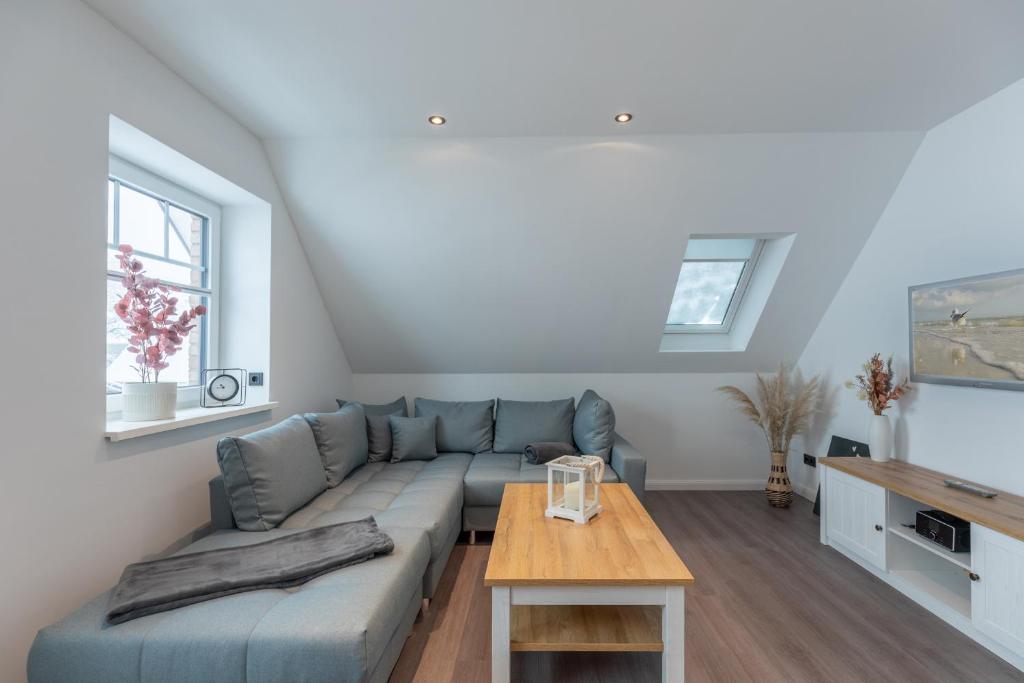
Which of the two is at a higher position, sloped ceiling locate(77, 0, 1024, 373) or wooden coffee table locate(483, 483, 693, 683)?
sloped ceiling locate(77, 0, 1024, 373)

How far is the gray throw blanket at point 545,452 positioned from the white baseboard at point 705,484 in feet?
4.09

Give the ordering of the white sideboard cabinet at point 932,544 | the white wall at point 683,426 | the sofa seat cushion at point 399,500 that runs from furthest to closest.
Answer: the white wall at point 683,426
the sofa seat cushion at point 399,500
the white sideboard cabinet at point 932,544

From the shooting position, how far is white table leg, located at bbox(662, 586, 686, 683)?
1627 mm

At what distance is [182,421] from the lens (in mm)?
2189

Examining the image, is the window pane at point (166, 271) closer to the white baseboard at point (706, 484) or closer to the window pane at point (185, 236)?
the window pane at point (185, 236)

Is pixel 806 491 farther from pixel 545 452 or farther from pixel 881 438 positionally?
pixel 545 452

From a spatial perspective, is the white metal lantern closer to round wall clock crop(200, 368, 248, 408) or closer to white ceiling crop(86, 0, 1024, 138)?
white ceiling crop(86, 0, 1024, 138)

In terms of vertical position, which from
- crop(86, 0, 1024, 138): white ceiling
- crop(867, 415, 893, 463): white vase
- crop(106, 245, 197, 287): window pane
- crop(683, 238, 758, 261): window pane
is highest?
crop(86, 0, 1024, 138): white ceiling

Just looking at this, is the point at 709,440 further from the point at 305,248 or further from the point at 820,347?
the point at 305,248

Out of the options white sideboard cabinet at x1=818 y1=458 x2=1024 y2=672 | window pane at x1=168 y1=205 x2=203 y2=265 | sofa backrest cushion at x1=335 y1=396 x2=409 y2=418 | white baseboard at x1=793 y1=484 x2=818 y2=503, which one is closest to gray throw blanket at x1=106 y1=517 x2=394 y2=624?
window pane at x1=168 y1=205 x2=203 y2=265

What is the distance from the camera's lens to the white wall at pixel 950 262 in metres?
2.37

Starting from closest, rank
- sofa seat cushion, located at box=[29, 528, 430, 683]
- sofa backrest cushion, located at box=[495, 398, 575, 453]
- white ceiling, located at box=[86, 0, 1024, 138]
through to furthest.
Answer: sofa seat cushion, located at box=[29, 528, 430, 683], white ceiling, located at box=[86, 0, 1024, 138], sofa backrest cushion, located at box=[495, 398, 575, 453]

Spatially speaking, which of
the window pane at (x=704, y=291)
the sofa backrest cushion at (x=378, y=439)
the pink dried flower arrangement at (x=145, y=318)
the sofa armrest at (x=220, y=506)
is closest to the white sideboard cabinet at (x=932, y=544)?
the window pane at (x=704, y=291)

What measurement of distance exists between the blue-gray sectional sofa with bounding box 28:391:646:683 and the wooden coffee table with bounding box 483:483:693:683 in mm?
394
